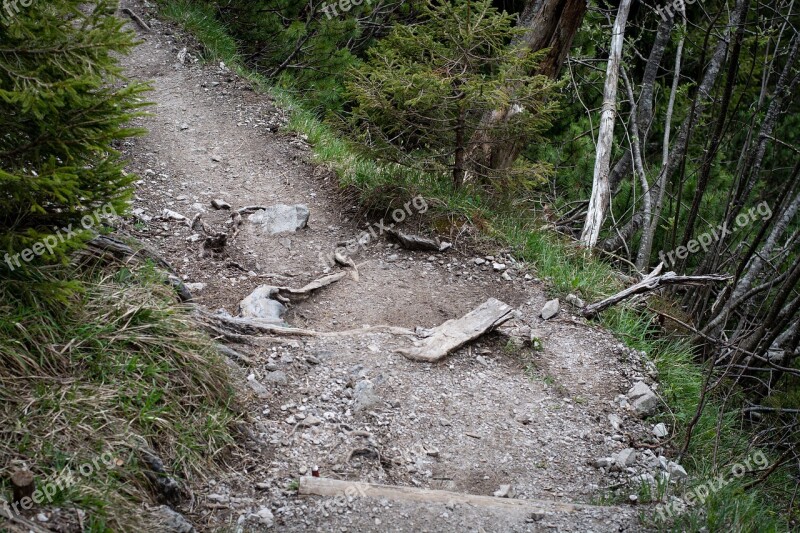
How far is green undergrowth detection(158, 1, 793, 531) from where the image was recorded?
13.5 feet

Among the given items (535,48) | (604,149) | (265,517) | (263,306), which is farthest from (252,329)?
(604,149)

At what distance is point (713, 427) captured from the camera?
5.06 m

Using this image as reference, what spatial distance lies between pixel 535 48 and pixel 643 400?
14.3 feet

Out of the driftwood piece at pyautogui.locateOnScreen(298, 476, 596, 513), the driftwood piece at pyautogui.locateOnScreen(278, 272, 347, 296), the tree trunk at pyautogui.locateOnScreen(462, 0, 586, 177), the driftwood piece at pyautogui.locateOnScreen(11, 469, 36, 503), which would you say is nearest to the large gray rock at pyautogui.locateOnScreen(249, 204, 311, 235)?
the driftwood piece at pyautogui.locateOnScreen(278, 272, 347, 296)

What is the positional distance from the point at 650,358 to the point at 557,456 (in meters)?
1.66

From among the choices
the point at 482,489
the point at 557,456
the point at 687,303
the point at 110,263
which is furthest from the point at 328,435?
the point at 687,303

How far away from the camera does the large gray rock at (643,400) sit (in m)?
5.11

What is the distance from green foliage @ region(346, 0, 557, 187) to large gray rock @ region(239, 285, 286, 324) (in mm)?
1873

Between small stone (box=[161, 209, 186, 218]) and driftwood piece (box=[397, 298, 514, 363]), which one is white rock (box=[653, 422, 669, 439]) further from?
small stone (box=[161, 209, 186, 218])

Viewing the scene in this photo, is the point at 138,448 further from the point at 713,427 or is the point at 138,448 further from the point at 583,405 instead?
the point at 713,427

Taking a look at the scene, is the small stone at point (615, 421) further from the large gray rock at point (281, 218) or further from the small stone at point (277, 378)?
the large gray rock at point (281, 218)

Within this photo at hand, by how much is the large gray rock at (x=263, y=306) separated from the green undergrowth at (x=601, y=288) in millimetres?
1729

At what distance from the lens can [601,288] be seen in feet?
21.0

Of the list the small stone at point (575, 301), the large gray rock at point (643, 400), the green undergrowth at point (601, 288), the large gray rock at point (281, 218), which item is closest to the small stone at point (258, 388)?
the large gray rock at point (281, 218)
